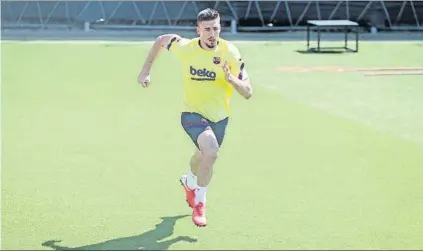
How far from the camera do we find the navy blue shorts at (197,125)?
23.5 ft

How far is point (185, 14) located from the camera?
1390 inches

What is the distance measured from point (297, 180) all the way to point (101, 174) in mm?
2221

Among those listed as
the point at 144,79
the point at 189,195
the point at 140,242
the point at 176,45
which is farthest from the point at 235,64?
the point at 140,242

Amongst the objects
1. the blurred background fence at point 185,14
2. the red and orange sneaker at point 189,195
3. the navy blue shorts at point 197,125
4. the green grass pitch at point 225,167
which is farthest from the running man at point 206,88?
the blurred background fence at point 185,14

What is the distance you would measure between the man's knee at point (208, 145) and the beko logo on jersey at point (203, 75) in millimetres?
483

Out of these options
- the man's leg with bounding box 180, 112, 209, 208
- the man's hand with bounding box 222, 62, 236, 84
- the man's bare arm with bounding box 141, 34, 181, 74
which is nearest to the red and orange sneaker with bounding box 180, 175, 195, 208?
the man's leg with bounding box 180, 112, 209, 208

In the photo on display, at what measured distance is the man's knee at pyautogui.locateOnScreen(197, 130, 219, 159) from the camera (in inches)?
276

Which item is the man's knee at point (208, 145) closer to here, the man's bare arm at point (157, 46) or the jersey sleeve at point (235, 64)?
the jersey sleeve at point (235, 64)

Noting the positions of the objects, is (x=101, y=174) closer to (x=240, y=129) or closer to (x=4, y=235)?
(x=4, y=235)

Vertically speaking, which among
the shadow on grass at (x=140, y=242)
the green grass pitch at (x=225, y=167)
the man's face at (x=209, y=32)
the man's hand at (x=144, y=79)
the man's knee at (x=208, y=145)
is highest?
the man's face at (x=209, y=32)

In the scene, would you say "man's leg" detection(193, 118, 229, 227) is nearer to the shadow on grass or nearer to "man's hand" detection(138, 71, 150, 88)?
the shadow on grass

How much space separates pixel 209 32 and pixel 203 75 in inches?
15.2

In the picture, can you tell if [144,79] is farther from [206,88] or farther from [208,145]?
[208,145]

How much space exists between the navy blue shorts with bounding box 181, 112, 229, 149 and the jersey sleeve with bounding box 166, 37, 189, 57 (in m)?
0.58
